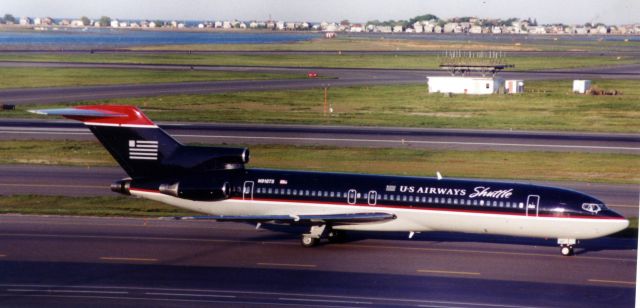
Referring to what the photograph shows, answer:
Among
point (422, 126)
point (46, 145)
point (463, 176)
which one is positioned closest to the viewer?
point (463, 176)

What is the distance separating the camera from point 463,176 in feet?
164

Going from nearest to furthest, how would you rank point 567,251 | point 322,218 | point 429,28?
point 567,251
point 322,218
point 429,28

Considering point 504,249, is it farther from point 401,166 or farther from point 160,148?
point 401,166

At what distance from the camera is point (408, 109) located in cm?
8188

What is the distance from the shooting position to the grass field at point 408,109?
7356 centimetres

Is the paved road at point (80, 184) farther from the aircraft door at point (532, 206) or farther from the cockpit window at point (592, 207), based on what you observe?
the aircraft door at point (532, 206)

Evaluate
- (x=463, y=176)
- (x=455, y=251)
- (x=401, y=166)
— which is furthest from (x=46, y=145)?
(x=455, y=251)

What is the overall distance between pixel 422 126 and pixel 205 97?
25751mm

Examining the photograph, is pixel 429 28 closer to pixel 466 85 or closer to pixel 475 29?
pixel 475 29

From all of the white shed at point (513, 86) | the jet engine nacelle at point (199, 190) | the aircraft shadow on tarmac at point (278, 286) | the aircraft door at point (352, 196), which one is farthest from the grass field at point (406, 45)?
the aircraft shadow on tarmac at point (278, 286)

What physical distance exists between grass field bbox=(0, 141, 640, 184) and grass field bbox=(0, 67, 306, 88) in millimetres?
38881

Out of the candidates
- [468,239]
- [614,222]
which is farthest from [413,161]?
[614,222]

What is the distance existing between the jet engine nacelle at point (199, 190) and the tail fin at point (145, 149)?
72 cm

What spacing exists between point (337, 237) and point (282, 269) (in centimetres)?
542
